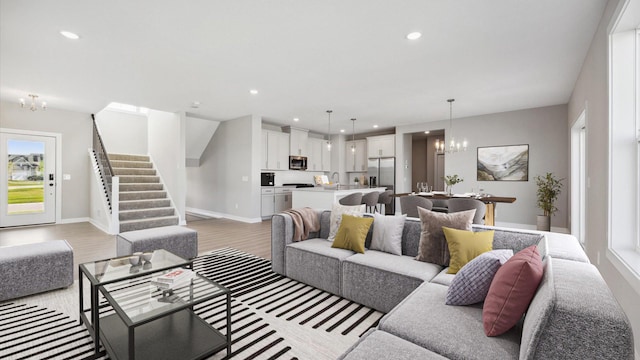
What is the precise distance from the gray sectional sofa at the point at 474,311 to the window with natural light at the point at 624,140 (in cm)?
66

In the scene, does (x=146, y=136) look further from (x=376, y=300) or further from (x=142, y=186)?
(x=376, y=300)

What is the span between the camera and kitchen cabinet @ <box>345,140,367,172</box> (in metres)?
9.56

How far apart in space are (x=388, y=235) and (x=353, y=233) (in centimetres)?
34

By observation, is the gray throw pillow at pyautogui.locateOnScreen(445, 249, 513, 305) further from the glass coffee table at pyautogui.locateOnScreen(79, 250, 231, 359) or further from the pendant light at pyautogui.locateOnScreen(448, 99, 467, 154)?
the pendant light at pyautogui.locateOnScreen(448, 99, 467, 154)

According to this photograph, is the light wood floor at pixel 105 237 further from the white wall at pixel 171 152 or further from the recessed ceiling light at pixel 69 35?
the recessed ceiling light at pixel 69 35

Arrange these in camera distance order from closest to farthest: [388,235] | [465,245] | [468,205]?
[465,245]
[388,235]
[468,205]

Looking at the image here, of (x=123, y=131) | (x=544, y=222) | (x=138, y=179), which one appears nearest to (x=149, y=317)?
(x=138, y=179)

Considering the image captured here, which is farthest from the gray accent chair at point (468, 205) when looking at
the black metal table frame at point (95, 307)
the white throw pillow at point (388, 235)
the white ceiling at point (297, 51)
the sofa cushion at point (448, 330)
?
the black metal table frame at point (95, 307)

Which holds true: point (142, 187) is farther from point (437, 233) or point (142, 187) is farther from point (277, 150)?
point (437, 233)

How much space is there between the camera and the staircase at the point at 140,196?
5.91 metres

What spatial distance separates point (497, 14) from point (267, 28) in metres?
2.14

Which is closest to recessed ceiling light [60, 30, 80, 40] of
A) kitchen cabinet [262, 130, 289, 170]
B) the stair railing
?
the stair railing

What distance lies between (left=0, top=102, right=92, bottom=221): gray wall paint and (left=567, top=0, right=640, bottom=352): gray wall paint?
361 inches

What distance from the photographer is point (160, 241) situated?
11.3 ft
